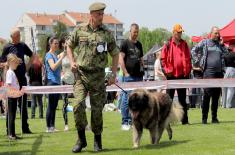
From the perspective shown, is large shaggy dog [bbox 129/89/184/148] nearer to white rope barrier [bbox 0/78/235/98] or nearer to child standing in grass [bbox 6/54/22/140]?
white rope barrier [bbox 0/78/235/98]

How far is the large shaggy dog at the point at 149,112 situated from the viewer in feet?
25.0

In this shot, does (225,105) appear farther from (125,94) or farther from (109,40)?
→ (109,40)

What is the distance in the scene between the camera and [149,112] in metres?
7.73

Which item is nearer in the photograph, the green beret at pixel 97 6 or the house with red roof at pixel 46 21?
the green beret at pixel 97 6

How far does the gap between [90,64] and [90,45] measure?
0.90 ft

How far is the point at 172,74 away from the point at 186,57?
0.47 meters

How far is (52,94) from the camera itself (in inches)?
412

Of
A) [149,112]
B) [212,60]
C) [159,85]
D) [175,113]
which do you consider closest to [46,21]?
[159,85]

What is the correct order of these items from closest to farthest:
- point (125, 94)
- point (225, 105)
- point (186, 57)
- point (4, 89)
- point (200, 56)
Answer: point (4, 89), point (125, 94), point (186, 57), point (200, 56), point (225, 105)

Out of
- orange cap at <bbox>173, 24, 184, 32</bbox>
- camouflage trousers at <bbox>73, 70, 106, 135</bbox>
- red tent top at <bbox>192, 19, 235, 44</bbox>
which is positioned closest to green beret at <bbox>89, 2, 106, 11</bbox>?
camouflage trousers at <bbox>73, 70, 106, 135</bbox>

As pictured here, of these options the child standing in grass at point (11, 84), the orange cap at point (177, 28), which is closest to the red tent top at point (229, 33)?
the orange cap at point (177, 28)

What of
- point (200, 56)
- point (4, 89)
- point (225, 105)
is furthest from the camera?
point (225, 105)

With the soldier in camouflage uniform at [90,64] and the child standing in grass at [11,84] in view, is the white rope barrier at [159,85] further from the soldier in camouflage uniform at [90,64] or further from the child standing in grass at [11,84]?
the soldier in camouflage uniform at [90,64]

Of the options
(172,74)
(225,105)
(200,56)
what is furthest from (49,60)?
(225,105)
